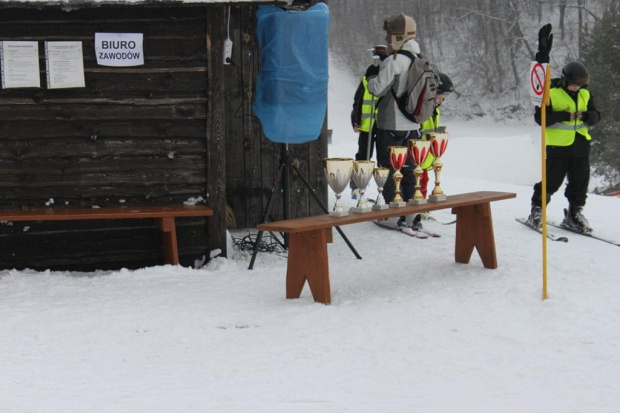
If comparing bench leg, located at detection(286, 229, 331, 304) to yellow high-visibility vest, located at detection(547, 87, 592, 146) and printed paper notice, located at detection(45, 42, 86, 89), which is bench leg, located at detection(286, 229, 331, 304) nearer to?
printed paper notice, located at detection(45, 42, 86, 89)

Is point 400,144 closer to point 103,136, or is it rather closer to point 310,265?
point 310,265

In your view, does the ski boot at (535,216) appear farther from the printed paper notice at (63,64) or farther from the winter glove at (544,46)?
the printed paper notice at (63,64)

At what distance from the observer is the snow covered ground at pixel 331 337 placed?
178 inches

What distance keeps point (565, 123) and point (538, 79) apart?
7.39ft

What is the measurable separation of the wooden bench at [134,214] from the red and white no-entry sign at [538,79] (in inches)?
109

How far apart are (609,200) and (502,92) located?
82.7 ft

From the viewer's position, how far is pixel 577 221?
9.00 metres

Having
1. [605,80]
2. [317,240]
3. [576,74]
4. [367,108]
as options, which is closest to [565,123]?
[576,74]

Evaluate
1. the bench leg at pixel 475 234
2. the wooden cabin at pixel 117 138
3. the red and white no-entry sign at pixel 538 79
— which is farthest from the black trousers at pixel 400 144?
the red and white no-entry sign at pixel 538 79


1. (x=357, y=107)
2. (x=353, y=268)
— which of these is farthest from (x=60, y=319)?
(x=357, y=107)

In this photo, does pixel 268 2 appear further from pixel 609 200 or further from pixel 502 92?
pixel 502 92

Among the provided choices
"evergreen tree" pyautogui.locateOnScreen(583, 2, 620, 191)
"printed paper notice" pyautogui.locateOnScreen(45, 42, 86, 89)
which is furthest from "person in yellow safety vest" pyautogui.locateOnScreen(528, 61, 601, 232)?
"evergreen tree" pyautogui.locateOnScreen(583, 2, 620, 191)

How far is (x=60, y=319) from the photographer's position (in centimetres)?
585

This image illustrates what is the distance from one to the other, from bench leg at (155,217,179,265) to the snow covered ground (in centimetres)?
17
